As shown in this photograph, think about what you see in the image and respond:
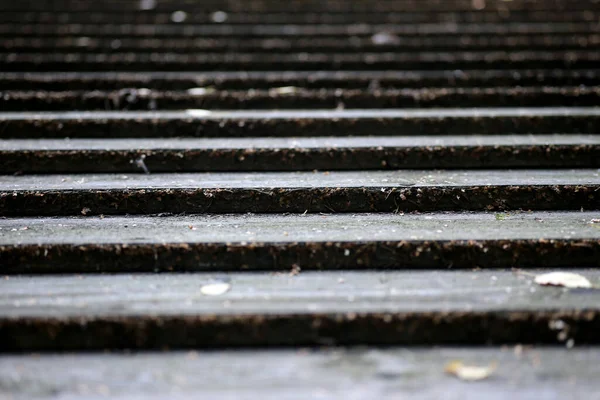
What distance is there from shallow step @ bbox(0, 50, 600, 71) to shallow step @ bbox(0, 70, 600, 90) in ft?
0.49

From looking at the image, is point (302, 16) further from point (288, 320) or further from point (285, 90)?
point (288, 320)

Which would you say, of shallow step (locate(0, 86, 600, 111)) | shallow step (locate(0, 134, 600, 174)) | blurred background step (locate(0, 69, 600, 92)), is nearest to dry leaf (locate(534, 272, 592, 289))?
shallow step (locate(0, 134, 600, 174))

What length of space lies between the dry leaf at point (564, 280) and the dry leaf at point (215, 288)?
127cm

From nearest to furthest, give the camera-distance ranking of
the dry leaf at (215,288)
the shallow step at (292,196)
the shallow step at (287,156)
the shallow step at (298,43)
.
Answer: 1. the dry leaf at (215,288)
2. the shallow step at (292,196)
3. the shallow step at (287,156)
4. the shallow step at (298,43)

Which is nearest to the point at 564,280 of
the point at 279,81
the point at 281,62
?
the point at 279,81

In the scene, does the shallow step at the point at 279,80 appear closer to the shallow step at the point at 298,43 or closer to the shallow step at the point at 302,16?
the shallow step at the point at 298,43

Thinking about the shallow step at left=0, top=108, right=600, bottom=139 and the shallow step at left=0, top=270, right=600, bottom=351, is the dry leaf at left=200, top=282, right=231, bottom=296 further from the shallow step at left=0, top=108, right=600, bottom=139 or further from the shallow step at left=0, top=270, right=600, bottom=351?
the shallow step at left=0, top=108, right=600, bottom=139

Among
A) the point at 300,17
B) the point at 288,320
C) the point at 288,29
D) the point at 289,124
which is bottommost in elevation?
the point at 288,320

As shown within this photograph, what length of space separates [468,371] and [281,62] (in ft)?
9.16

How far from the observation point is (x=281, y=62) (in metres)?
3.96

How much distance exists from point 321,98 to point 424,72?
3.16ft

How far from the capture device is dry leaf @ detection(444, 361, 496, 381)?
178 centimetres

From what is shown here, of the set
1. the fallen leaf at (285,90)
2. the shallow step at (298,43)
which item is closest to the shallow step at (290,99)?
the fallen leaf at (285,90)

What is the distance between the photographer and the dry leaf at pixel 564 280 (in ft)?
7.00
